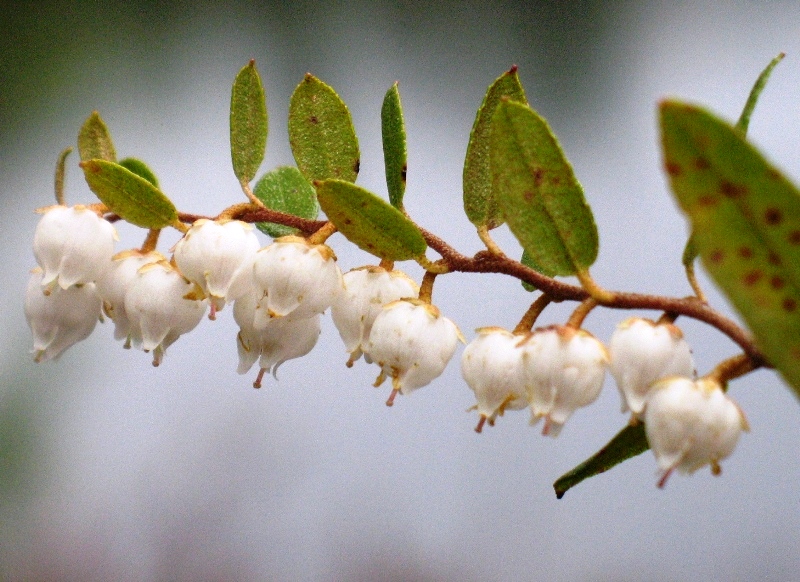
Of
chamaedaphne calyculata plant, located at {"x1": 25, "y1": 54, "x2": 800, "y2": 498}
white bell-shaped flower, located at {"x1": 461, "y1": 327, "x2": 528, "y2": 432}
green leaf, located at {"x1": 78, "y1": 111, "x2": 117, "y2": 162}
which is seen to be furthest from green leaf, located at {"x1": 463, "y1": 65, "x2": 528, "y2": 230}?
green leaf, located at {"x1": 78, "y1": 111, "x2": 117, "y2": 162}

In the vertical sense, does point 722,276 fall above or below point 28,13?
below

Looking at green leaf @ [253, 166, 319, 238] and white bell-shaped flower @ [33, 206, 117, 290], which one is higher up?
green leaf @ [253, 166, 319, 238]

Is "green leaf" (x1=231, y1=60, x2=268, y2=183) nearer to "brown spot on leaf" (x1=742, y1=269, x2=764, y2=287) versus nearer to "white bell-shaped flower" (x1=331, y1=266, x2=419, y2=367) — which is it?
"white bell-shaped flower" (x1=331, y1=266, x2=419, y2=367)

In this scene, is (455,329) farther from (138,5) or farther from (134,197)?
(138,5)

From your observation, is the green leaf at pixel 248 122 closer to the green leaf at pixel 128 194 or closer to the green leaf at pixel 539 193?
the green leaf at pixel 128 194

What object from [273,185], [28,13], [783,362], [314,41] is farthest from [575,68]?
[783,362]

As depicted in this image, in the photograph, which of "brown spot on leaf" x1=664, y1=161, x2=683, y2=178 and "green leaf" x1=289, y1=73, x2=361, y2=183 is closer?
"brown spot on leaf" x1=664, y1=161, x2=683, y2=178

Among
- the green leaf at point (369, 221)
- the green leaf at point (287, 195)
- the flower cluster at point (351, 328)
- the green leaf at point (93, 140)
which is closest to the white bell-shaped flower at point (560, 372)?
the flower cluster at point (351, 328)
